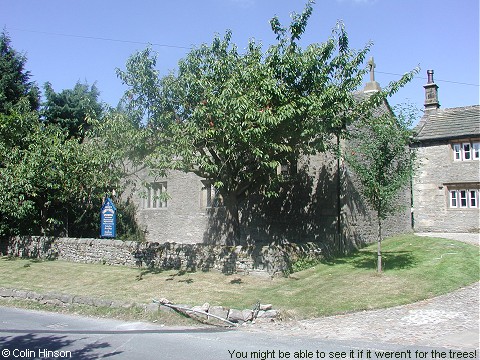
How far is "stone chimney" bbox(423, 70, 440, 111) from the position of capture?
2891cm

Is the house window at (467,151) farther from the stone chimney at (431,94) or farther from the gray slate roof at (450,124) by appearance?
the stone chimney at (431,94)

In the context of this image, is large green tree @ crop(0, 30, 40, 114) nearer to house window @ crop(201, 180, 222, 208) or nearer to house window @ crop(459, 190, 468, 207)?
house window @ crop(201, 180, 222, 208)

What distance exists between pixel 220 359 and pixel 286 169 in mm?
13105

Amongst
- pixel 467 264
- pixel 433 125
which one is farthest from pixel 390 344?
pixel 433 125

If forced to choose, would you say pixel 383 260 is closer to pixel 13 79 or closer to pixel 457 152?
pixel 457 152

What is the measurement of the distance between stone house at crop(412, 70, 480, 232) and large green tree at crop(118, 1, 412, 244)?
423 inches

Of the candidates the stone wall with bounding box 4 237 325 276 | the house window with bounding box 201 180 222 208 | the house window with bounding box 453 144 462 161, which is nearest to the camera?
the stone wall with bounding box 4 237 325 276

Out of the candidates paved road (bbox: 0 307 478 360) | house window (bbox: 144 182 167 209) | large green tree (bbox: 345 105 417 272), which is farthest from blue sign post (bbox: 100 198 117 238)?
large green tree (bbox: 345 105 417 272)

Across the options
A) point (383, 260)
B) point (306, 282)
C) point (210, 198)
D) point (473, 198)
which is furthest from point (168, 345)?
point (473, 198)

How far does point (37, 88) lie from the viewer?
3169 cm

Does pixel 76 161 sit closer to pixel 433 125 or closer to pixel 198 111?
pixel 198 111

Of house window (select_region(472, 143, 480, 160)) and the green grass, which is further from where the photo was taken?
house window (select_region(472, 143, 480, 160))

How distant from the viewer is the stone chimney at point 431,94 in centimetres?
2891

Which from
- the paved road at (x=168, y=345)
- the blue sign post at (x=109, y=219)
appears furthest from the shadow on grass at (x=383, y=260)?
the blue sign post at (x=109, y=219)
